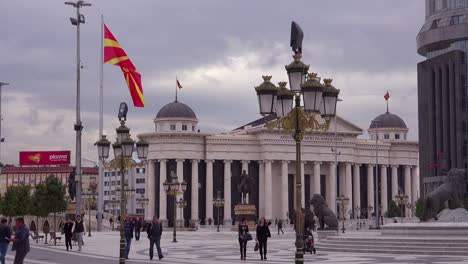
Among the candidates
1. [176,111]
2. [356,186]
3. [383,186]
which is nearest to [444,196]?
[176,111]

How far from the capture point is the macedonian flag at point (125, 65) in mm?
39438

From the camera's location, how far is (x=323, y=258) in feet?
114

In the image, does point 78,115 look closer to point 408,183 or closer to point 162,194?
point 162,194

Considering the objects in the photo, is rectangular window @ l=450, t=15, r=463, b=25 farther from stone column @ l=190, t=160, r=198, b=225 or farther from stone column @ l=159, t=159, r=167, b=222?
stone column @ l=159, t=159, r=167, b=222

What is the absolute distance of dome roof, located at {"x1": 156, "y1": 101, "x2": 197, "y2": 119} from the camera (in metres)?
129

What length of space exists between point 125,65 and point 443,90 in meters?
68.7

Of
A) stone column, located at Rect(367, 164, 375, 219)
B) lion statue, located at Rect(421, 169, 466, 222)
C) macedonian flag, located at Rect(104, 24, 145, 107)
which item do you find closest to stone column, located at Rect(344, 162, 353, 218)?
stone column, located at Rect(367, 164, 375, 219)

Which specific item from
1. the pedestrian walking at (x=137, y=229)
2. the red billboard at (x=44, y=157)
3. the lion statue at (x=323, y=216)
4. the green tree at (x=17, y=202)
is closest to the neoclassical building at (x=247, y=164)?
the green tree at (x=17, y=202)

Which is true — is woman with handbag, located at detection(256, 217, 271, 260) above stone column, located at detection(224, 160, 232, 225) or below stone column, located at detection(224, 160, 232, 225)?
below

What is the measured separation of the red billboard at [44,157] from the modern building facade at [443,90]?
3895 inches

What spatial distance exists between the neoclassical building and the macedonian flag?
8023 cm

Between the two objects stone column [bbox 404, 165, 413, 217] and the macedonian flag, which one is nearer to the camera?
the macedonian flag

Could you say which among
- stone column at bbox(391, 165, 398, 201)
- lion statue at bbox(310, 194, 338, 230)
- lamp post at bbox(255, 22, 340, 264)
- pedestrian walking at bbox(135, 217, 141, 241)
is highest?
stone column at bbox(391, 165, 398, 201)

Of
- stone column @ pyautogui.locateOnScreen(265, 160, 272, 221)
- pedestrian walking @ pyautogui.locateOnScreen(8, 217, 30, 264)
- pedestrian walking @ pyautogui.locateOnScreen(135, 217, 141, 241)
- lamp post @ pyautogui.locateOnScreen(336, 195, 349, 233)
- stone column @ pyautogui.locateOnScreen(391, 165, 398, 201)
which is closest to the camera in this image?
pedestrian walking @ pyautogui.locateOnScreen(8, 217, 30, 264)
